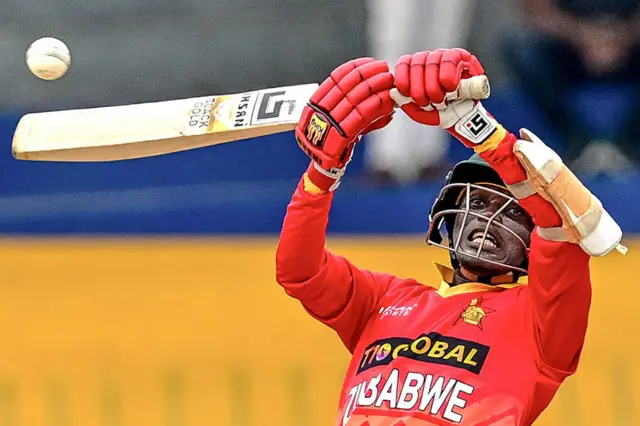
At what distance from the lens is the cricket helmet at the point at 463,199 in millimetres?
1604

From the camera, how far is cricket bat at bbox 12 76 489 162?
164 centimetres

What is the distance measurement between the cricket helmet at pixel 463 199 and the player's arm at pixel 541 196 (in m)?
0.14

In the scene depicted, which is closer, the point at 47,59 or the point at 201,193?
the point at 47,59

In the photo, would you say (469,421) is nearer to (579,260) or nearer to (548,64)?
(579,260)

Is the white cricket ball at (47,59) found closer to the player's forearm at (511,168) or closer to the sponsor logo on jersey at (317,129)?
the sponsor logo on jersey at (317,129)

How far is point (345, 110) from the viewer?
150 centimetres

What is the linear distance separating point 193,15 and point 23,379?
1.23 metres

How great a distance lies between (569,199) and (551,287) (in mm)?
134

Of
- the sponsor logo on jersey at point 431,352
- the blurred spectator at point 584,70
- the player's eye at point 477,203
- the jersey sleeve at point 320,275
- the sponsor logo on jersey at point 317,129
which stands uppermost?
the blurred spectator at point 584,70

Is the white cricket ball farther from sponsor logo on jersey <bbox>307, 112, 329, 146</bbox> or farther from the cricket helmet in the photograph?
the cricket helmet

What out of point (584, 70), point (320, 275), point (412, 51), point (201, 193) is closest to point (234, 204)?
point (201, 193)

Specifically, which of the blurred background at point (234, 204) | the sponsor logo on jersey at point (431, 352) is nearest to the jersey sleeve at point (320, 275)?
the sponsor logo on jersey at point (431, 352)

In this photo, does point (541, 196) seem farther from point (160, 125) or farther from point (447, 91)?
point (160, 125)

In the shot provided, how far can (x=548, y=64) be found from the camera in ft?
9.84
